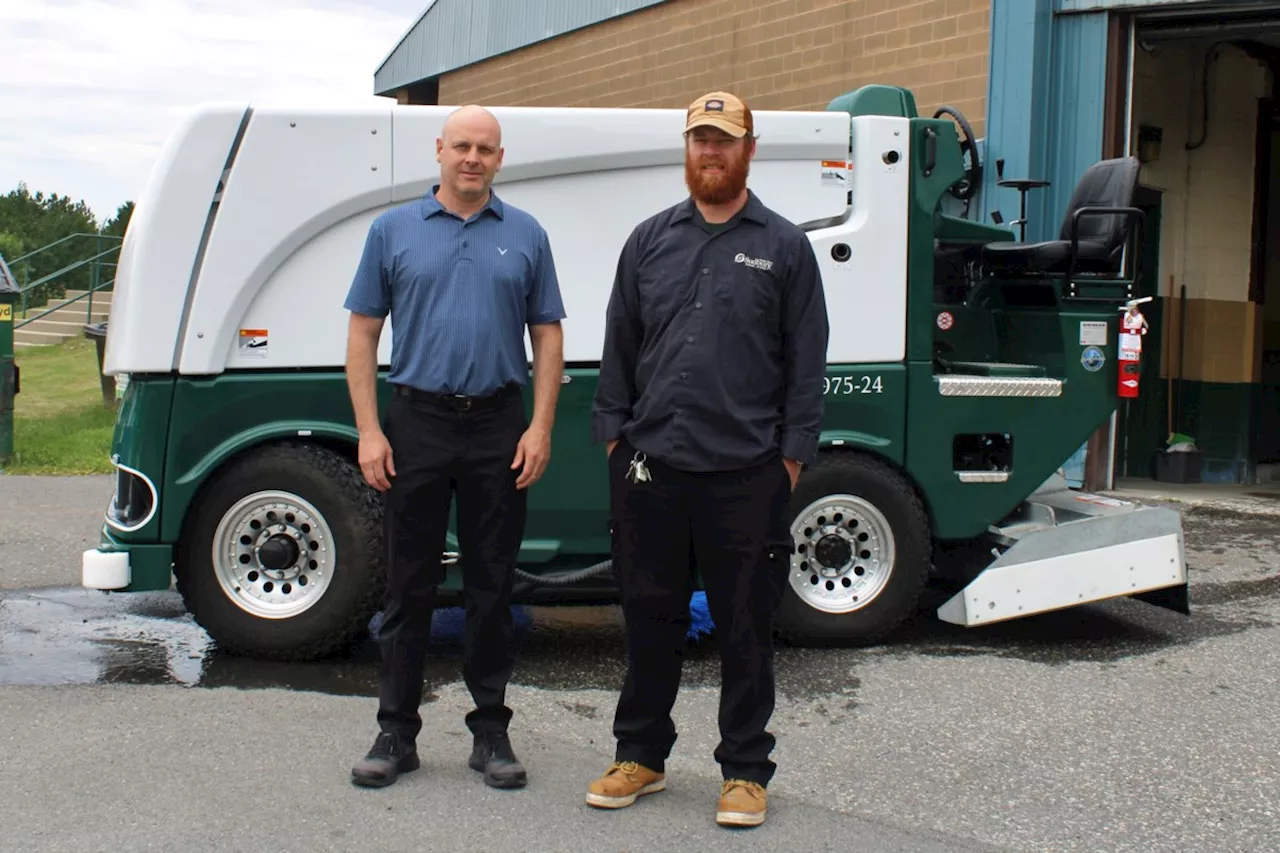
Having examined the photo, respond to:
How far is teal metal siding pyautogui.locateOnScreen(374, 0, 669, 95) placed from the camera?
57.9ft

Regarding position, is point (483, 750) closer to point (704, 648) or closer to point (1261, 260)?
point (704, 648)

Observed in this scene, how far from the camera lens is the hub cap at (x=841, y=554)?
20.0 feet

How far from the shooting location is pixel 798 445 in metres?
4.10

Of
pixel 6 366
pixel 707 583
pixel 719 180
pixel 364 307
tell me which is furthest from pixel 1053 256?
pixel 6 366

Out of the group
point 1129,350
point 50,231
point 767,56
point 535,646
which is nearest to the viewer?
point 535,646

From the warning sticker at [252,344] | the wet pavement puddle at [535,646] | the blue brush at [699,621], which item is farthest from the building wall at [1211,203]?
the warning sticker at [252,344]

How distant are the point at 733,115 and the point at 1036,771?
2.34 m

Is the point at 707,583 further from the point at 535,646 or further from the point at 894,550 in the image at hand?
the point at 535,646

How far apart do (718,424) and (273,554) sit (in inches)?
94.6

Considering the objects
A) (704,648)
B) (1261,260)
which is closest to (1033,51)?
(1261,260)

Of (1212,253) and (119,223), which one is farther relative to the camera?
(119,223)

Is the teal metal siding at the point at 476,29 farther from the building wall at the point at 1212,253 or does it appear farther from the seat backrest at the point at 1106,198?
the seat backrest at the point at 1106,198

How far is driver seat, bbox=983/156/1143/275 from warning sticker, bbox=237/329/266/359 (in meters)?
3.36

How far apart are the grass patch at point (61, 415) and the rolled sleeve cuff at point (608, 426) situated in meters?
7.36
